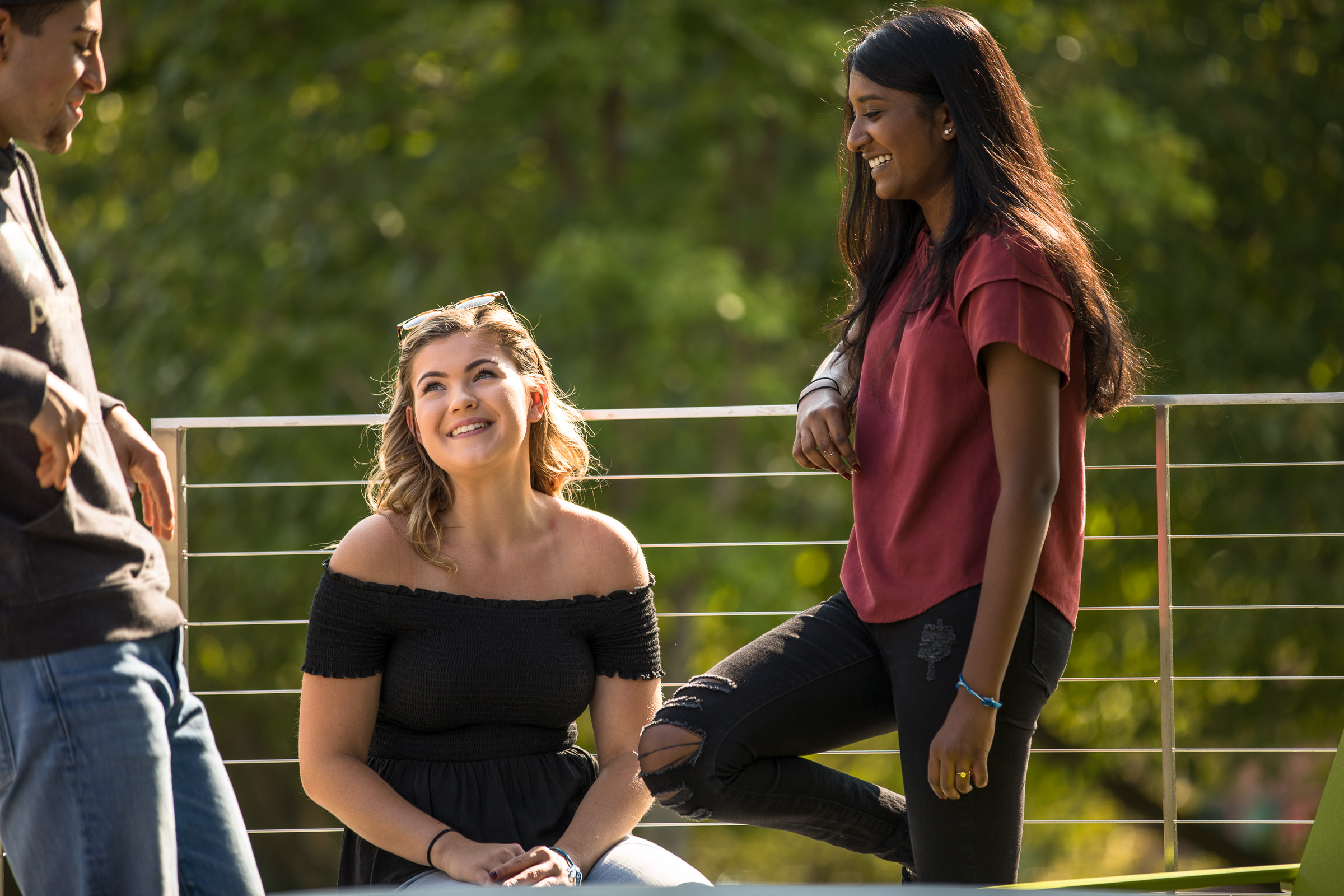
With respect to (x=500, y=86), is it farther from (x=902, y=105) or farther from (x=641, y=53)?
(x=902, y=105)

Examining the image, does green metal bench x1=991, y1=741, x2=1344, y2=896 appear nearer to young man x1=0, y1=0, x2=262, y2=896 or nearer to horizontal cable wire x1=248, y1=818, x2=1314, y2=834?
horizontal cable wire x1=248, y1=818, x2=1314, y2=834

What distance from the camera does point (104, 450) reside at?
1.46 m

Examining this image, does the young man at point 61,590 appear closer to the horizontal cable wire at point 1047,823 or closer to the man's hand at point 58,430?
the man's hand at point 58,430

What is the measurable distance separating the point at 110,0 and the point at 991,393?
6.47 metres

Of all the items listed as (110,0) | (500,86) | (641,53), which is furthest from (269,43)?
(641,53)

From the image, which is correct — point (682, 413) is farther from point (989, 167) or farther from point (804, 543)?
point (989, 167)

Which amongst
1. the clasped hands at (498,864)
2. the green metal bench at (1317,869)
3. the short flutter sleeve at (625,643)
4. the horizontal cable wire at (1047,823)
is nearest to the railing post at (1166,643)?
the horizontal cable wire at (1047,823)

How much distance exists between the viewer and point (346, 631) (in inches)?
75.5

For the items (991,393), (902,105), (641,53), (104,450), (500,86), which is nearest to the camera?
(104,450)

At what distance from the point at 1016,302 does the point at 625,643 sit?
2.72 ft

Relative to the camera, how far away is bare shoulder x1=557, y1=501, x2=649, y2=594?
2.05 meters

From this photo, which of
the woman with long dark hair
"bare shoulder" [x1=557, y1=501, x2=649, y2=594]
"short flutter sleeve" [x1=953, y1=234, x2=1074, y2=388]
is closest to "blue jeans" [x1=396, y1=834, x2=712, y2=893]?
the woman with long dark hair

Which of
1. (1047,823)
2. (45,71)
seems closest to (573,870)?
(45,71)

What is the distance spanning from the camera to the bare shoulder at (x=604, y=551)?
2049 mm
